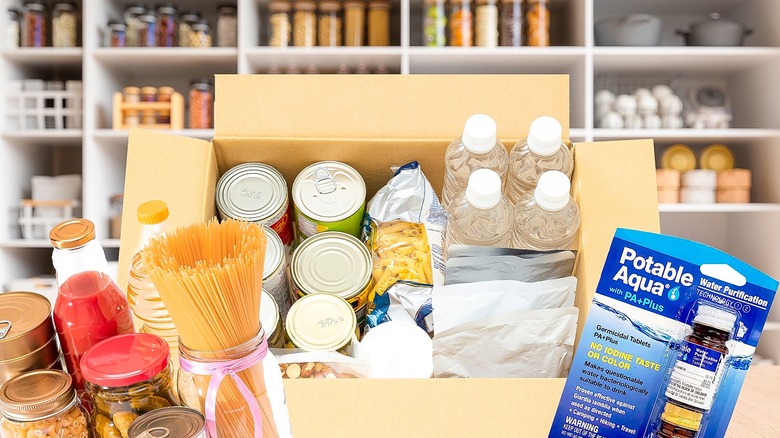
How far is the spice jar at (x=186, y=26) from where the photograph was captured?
2516mm

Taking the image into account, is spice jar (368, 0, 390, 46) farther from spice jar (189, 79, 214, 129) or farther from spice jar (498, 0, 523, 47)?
spice jar (189, 79, 214, 129)

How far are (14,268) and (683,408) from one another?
9.15ft

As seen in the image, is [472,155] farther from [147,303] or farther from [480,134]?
[147,303]

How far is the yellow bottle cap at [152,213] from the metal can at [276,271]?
0.27 metres

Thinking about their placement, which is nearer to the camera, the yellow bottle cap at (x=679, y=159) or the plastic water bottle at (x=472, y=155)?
the plastic water bottle at (x=472, y=155)

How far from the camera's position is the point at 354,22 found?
8.18ft

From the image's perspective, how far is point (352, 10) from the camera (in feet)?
8.17

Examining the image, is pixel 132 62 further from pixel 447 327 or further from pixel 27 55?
pixel 447 327

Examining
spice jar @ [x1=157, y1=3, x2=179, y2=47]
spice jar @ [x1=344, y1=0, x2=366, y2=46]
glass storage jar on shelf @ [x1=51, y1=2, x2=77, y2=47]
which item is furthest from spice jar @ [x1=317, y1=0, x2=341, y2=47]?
glass storage jar on shelf @ [x1=51, y1=2, x2=77, y2=47]

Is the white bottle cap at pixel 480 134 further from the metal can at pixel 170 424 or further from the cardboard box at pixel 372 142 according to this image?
the metal can at pixel 170 424

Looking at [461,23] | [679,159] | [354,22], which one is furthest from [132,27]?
[679,159]

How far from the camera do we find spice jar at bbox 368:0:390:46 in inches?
98.2

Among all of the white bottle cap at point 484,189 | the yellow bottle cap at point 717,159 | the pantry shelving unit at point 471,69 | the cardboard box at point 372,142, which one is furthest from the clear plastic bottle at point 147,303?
the yellow bottle cap at point 717,159

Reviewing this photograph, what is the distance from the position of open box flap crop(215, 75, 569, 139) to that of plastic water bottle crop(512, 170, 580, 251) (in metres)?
0.13
